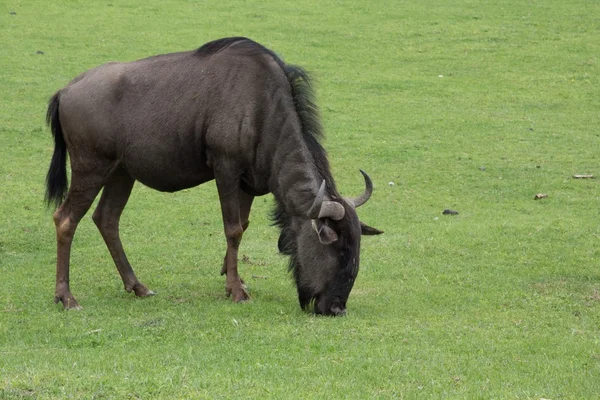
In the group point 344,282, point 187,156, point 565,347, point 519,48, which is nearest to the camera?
point 565,347

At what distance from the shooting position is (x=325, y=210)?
9227 millimetres

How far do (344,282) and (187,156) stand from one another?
203cm

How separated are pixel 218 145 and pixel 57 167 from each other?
180 centimetres

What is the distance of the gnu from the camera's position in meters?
9.55

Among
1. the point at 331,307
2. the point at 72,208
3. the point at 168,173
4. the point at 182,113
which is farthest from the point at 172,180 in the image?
the point at 331,307

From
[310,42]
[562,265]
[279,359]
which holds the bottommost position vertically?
[310,42]

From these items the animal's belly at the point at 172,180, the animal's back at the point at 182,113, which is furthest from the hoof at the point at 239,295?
the animal's belly at the point at 172,180

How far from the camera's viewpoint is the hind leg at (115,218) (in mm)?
10297

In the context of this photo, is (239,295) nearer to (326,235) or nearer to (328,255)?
(328,255)

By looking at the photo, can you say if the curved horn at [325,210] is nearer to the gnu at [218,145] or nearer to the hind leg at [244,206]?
the gnu at [218,145]

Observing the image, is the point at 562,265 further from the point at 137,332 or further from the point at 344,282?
the point at 137,332

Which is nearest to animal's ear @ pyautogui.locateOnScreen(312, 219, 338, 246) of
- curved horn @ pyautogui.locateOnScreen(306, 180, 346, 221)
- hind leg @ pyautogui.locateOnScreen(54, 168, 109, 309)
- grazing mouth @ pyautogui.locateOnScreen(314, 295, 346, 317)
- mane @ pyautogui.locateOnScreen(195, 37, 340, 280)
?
curved horn @ pyautogui.locateOnScreen(306, 180, 346, 221)

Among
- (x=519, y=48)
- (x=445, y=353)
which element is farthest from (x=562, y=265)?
(x=519, y=48)

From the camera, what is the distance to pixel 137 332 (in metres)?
8.41
